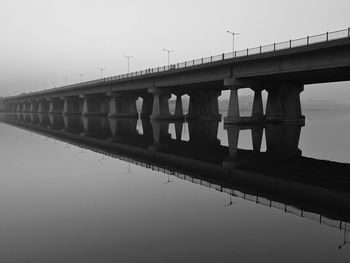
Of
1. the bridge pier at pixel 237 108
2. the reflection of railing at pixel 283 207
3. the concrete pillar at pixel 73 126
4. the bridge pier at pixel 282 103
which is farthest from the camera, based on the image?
the bridge pier at pixel 282 103

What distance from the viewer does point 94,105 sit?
127312mm

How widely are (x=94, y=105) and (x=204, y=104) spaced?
58912mm

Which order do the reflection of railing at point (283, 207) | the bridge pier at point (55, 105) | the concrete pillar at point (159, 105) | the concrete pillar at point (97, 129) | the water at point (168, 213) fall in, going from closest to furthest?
1. the water at point (168, 213)
2. the reflection of railing at point (283, 207)
3. the concrete pillar at point (97, 129)
4. the concrete pillar at point (159, 105)
5. the bridge pier at point (55, 105)

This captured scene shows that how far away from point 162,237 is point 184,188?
673cm

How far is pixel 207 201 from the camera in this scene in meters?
13.8

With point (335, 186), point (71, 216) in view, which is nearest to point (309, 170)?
point (335, 186)

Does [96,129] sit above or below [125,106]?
below

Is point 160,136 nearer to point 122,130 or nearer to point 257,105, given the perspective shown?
point 122,130

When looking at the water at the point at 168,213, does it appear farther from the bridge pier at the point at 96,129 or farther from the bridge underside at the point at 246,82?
the bridge underside at the point at 246,82

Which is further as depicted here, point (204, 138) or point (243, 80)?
point (243, 80)

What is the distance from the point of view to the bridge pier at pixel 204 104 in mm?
81438

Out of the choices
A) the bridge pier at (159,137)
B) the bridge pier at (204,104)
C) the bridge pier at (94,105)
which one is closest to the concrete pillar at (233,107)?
the bridge pier at (159,137)

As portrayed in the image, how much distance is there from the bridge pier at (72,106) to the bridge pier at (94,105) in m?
12.7

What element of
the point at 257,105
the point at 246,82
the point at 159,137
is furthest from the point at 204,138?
the point at 257,105
